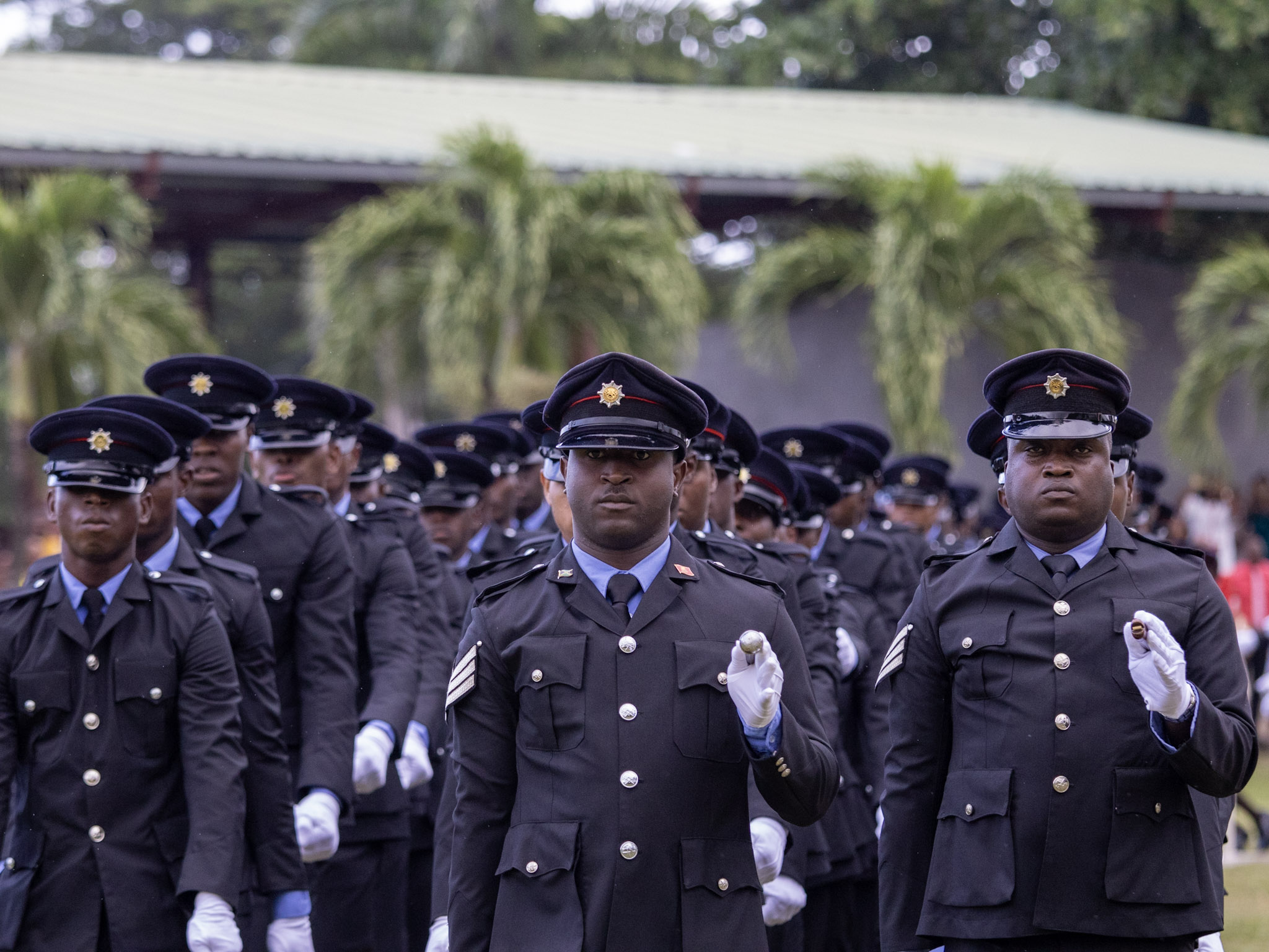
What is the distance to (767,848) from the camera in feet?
14.3

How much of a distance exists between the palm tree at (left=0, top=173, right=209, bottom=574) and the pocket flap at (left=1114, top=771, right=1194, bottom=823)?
999 centimetres

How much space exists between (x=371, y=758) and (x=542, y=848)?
8.45 feet

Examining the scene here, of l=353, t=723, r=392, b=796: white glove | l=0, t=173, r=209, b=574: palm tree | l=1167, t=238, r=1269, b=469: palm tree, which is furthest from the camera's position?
l=1167, t=238, r=1269, b=469: palm tree

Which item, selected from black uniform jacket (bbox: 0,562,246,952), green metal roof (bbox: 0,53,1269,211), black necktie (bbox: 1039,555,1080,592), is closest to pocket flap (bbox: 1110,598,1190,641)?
black necktie (bbox: 1039,555,1080,592)

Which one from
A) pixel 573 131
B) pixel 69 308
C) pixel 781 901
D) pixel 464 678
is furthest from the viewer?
pixel 573 131

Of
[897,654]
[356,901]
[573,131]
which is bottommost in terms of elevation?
[356,901]

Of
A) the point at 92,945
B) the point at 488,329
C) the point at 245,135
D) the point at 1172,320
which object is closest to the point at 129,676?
the point at 92,945

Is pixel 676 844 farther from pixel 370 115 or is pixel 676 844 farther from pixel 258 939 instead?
pixel 370 115

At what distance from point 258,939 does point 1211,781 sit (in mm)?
2740

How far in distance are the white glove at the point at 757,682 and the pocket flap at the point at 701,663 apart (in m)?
0.23

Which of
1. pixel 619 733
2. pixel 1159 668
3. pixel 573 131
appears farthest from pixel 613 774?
pixel 573 131

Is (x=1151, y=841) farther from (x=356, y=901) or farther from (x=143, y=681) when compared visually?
(x=356, y=901)

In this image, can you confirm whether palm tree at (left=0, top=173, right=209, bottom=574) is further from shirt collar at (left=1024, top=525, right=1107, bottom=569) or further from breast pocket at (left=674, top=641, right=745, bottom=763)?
breast pocket at (left=674, top=641, right=745, bottom=763)

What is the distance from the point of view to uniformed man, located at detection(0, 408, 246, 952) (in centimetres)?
452
